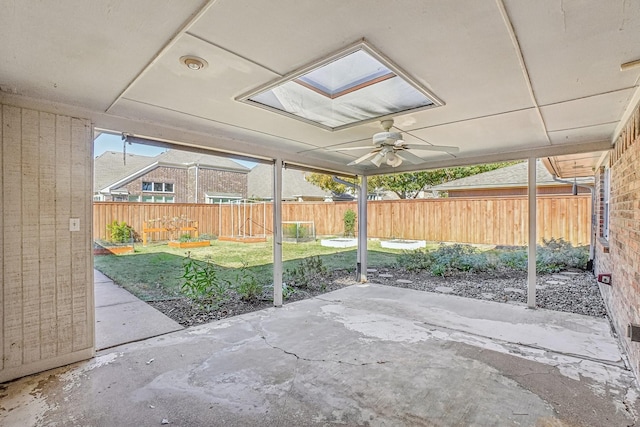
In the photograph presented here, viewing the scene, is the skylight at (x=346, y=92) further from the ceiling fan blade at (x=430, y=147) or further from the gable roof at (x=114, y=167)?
the gable roof at (x=114, y=167)

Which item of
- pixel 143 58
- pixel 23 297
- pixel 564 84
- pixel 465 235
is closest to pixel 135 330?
pixel 23 297

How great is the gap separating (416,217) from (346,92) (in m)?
7.51

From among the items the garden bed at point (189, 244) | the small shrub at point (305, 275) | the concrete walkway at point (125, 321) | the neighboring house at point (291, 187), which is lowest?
the concrete walkway at point (125, 321)

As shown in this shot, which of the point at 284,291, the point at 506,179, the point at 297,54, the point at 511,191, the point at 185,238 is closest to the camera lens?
the point at 297,54

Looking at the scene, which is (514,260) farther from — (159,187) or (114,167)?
(114,167)

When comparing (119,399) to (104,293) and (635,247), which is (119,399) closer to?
(104,293)

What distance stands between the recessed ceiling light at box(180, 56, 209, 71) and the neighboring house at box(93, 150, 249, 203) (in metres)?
9.12

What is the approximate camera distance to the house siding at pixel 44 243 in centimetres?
248

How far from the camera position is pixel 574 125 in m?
3.27

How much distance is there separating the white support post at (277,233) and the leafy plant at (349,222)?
5.68 meters

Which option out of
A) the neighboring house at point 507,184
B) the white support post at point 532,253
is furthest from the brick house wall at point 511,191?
the white support post at point 532,253

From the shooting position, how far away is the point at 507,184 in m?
10.3

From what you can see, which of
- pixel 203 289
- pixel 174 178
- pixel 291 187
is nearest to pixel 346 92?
pixel 203 289

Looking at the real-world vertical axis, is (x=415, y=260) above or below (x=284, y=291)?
above
